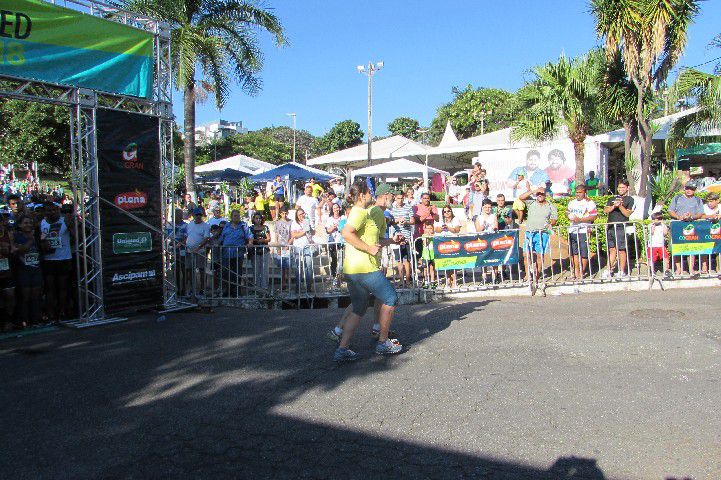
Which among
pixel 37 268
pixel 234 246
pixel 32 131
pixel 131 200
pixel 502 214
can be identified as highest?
pixel 32 131

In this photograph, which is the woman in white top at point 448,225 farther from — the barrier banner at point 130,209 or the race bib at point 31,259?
the race bib at point 31,259

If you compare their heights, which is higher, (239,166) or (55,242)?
(239,166)

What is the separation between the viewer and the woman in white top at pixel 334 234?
10812 mm

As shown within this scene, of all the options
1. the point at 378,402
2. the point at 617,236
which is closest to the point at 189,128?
the point at 617,236

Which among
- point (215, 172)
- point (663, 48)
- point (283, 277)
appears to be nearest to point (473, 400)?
point (283, 277)

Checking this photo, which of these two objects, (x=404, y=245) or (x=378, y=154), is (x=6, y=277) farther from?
(x=378, y=154)

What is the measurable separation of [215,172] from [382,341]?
74.7ft

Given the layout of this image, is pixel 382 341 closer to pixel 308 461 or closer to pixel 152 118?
pixel 308 461

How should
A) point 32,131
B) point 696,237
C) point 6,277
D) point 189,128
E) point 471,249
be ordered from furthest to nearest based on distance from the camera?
point 32,131
point 189,128
point 696,237
point 471,249
point 6,277

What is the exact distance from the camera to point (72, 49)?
827 centimetres

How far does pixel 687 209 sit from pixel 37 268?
11.1 meters

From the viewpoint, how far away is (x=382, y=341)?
6332 millimetres

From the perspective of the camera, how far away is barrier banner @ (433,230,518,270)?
408 inches

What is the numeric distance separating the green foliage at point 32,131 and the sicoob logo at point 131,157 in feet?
72.2
